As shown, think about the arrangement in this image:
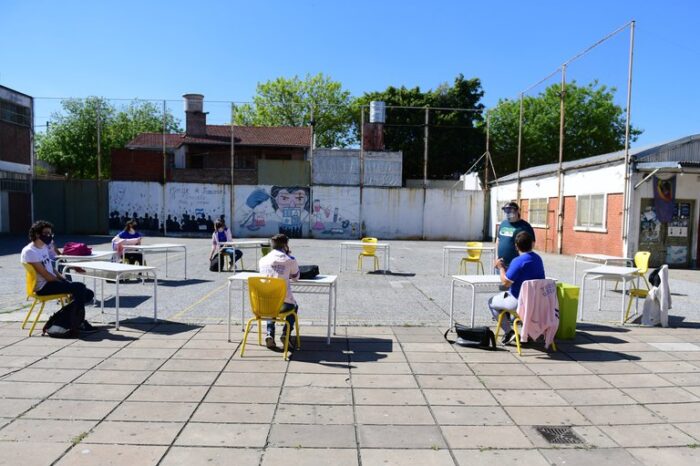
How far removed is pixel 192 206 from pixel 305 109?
2474cm

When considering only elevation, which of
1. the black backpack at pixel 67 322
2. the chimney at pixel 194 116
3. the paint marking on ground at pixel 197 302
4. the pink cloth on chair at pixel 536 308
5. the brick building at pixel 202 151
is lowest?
the paint marking on ground at pixel 197 302

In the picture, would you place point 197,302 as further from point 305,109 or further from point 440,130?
point 305,109

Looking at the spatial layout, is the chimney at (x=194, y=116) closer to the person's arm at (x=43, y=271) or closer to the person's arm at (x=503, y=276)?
the person's arm at (x=43, y=271)

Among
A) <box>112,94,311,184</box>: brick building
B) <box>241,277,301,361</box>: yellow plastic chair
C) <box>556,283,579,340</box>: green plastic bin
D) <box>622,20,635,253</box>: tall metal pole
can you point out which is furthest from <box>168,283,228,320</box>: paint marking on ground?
<box>112,94,311,184</box>: brick building

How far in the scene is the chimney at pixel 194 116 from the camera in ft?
113

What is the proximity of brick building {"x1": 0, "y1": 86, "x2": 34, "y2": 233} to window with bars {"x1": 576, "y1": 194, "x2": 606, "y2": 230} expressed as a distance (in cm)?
2556

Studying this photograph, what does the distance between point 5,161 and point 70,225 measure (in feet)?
14.3

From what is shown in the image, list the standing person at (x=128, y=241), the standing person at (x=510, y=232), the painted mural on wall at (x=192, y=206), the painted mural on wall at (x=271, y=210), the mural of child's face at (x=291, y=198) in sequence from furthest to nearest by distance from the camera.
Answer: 1. the mural of child's face at (x=291, y=198)
2. the painted mural on wall at (x=271, y=210)
3. the painted mural on wall at (x=192, y=206)
4. the standing person at (x=128, y=241)
5. the standing person at (x=510, y=232)

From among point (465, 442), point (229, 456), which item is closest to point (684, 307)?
point (465, 442)

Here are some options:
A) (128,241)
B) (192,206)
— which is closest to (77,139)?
(192,206)

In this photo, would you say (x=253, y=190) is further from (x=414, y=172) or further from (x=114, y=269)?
(x=114, y=269)

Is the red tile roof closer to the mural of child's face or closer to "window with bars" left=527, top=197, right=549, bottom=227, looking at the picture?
the mural of child's face

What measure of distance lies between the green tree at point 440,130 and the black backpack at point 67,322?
104ft

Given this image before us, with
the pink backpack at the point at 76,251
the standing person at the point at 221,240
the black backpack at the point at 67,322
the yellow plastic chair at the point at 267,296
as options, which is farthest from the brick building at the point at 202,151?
the yellow plastic chair at the point at 267,296
